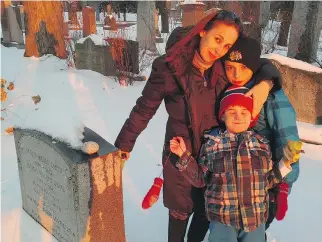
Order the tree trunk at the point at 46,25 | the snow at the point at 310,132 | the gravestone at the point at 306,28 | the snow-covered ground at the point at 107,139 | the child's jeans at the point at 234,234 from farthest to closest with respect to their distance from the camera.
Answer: the tree trunk at the point at 46,25 < the gravestone at the point at 306,28 < the snow at the point at 310,132 < the snow-covered ground at the point at 107,139 < the child's jeans at the point at 234,234

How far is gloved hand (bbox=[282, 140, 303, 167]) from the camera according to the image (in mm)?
1676

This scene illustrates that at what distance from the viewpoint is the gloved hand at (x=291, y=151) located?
5.50 ft

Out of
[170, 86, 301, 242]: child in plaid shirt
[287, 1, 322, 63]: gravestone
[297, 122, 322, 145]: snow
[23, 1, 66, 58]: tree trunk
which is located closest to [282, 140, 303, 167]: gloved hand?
[170, 86, 301, 242]: child in plaid shirt

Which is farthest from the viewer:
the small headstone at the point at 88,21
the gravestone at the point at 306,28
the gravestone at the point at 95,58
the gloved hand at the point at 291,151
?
the small headstone at the point at 88,21

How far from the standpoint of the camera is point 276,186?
6.27ft

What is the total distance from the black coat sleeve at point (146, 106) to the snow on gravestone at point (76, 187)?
0.36ft

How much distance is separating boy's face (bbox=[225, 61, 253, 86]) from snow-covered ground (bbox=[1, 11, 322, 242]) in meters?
1.06

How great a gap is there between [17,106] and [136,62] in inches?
98.2

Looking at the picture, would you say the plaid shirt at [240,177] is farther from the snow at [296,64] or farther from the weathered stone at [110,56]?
the weathered stone at [110,56]

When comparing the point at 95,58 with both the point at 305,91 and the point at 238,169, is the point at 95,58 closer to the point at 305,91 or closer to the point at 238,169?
the point at 305,91

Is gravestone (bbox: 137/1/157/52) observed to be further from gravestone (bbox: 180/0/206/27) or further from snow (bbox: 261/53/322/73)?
snow (bbox: 261/53/322/73)

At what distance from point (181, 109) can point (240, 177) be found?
516 mm

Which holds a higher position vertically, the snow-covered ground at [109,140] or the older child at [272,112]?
the older child at [272,112]

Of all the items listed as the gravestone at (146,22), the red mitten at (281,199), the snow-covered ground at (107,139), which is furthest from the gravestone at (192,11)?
the red mitten at (281,199)
